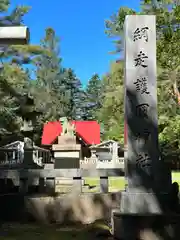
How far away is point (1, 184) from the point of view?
706 centimetres

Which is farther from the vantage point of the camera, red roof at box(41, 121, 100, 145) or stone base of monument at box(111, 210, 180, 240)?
red roof at box(41, 121, 100, 145)

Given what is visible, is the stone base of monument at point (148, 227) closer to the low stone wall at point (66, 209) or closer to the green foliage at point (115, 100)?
the low stone wall at point (66, 209)

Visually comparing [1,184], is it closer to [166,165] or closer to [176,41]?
[166,165]

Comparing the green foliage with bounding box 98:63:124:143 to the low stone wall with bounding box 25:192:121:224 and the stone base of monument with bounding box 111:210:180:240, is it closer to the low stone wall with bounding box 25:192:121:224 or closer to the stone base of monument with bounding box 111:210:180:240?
the low stone wall with bounding box 25:192:121:224

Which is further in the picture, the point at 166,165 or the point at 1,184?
the point at 1,184

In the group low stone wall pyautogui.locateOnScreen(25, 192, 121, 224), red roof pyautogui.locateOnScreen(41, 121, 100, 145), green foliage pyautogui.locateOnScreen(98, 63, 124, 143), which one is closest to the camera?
low stone wall pyautogui.locateOnScreen(25, 192, 121, 224)

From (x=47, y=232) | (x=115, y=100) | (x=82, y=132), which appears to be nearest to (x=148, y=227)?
(x=47, y=232)

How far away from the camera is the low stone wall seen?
646cm

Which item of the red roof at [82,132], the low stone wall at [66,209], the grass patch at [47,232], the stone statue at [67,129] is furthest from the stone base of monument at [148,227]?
the red roof at [82,132]

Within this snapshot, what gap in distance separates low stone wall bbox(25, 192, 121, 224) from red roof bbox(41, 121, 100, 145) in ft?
72.5

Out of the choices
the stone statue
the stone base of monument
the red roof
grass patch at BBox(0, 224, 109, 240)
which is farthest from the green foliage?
the stone base of monument

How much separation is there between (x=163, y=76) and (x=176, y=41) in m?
4.74

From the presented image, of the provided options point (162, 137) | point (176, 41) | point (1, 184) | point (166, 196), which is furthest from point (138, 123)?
point (162, 137)

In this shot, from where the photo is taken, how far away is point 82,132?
3088 centimetres
